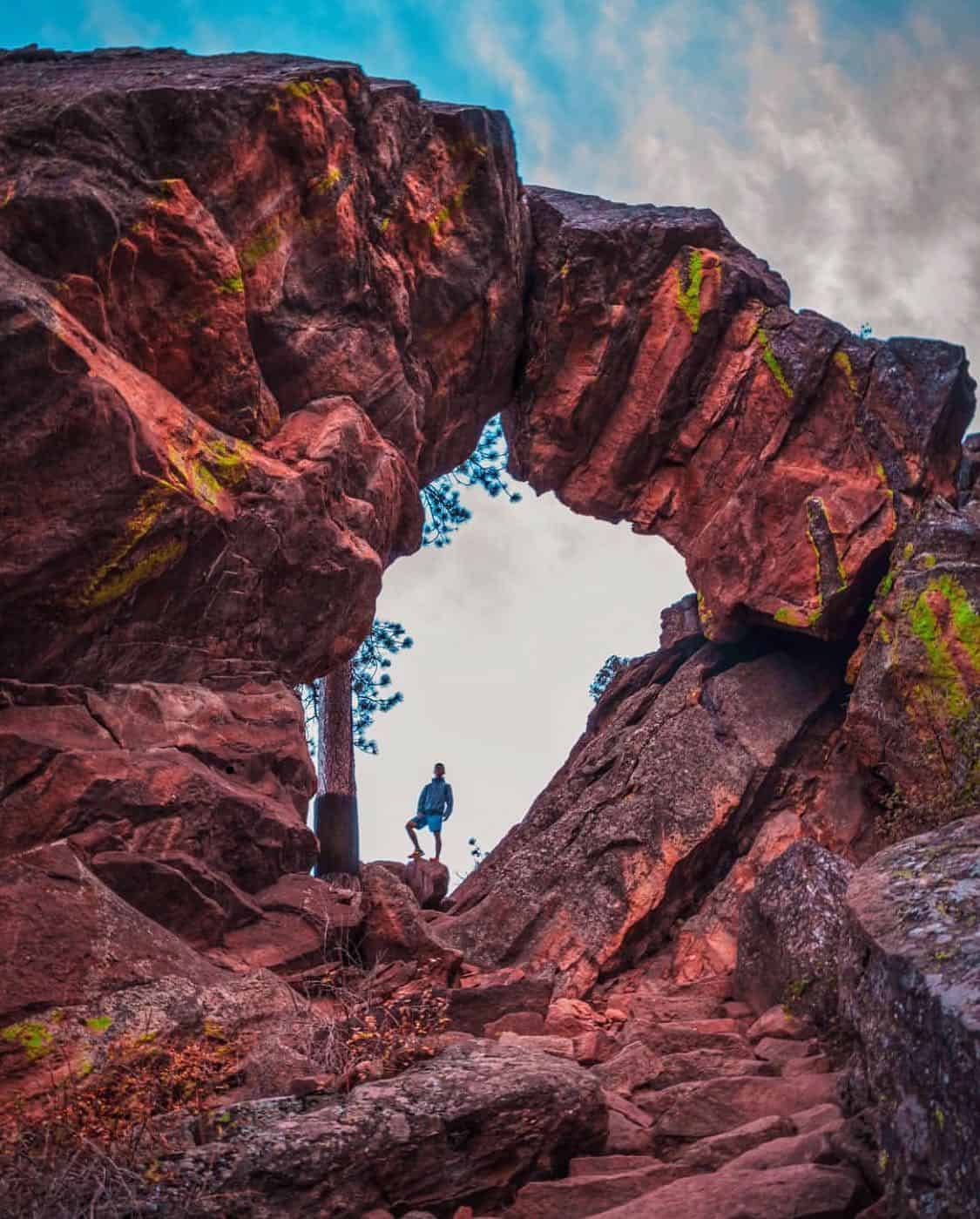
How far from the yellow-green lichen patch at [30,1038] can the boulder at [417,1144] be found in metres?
2.44

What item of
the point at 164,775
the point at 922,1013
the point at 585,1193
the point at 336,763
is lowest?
the point at 585,1193

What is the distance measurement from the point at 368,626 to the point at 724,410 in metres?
7.90

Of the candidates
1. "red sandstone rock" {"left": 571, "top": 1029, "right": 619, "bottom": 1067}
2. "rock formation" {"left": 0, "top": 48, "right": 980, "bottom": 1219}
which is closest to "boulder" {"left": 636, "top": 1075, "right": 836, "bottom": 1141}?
"rock formation" {"left": 0, "top": 48, "right": 980, "bottom": 1219}

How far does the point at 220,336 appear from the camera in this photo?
36.7 feet

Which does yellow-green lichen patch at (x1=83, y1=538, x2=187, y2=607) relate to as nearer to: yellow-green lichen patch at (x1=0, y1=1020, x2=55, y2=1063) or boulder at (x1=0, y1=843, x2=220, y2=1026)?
boulder at (x1=0, y1=843, x2=220, y2=1026)

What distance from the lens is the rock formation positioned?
523 centimetres

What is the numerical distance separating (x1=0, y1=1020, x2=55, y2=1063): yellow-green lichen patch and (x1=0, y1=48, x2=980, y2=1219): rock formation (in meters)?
0.02

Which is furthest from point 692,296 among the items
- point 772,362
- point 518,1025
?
point 518,1025

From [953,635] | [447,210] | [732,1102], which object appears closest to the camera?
[732,1102]

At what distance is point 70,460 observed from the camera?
898 cm

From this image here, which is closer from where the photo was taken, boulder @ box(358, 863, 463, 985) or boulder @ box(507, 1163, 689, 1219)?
boulder @ box(507, 1163, 689, 1219)

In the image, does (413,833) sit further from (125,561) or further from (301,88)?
(301,88)

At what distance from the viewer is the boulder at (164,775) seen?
8.93 m

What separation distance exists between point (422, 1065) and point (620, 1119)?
4.16 ft
